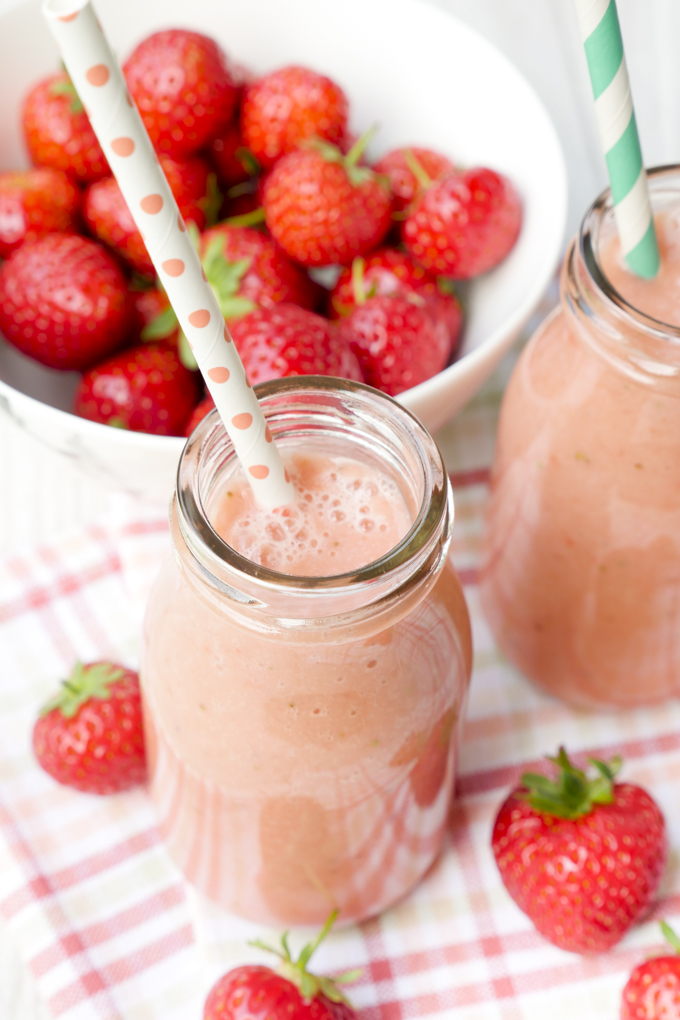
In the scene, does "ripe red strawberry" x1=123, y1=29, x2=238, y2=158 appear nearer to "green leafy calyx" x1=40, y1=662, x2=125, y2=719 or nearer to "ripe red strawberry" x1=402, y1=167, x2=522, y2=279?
"ripe red strawberry" x1=402, y1=167, x2=522, y2=279

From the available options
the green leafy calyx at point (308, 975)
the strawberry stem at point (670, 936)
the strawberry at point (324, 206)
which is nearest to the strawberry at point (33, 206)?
the strawberry at point (324, 206)

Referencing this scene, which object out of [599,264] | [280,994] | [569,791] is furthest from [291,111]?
[280,994]

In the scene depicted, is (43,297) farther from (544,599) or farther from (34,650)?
(544,599)


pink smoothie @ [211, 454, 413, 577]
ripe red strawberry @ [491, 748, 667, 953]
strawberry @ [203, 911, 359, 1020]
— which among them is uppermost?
pink smoothie @ [211, 454, 413, 577]

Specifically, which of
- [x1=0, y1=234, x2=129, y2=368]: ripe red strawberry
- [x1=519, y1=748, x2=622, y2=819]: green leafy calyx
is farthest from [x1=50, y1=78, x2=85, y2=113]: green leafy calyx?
[x1=519, y1=748, x2=622, y2=819]: green leafy calyx

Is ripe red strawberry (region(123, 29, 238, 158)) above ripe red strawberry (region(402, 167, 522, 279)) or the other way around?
above

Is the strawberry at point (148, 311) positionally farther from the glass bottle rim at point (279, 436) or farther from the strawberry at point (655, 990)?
the strawberry at point (655, 990)

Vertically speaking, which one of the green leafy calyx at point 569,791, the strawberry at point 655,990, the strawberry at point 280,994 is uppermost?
the strawberry at point 280,994
